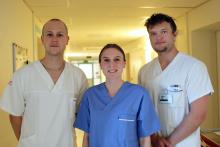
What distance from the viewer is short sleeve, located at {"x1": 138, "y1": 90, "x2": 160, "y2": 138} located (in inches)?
54.7

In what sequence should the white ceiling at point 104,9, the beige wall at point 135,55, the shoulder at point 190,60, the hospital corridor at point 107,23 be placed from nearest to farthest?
the shoulder at point 190,60
the hospital corridor at point 107,23
the white ceiling at point 104,9
the beige wall at point 135,55

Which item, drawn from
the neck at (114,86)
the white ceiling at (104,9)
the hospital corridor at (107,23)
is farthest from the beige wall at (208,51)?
the neck at (114,86)

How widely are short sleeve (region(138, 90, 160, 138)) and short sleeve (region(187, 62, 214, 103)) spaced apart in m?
0.29

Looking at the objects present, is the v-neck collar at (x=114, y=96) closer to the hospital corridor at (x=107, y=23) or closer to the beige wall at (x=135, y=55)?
the hospital corridor at (x=107, y=23)

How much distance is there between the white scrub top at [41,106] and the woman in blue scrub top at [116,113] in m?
0.15

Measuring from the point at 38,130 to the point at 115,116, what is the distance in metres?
0.49

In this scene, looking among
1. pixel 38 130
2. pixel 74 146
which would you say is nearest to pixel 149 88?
pixel 74 146

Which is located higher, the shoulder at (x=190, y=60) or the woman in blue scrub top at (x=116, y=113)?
the shoulder at (x=190, y=60)

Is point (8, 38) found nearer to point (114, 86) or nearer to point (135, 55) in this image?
point (114, 86)

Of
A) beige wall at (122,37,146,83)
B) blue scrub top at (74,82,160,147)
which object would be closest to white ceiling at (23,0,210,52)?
blue scrub top at (74,82,160,147)

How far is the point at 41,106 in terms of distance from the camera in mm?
1562

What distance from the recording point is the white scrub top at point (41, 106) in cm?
157

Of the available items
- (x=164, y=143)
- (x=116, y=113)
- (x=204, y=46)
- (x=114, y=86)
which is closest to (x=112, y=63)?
(x=114, y=86)

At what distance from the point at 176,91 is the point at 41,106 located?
783 mm
